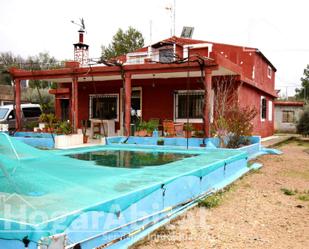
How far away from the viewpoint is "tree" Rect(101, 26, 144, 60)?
41219 millimetres

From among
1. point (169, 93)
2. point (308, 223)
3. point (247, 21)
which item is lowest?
point (308, 223)

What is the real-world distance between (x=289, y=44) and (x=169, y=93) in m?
16.5

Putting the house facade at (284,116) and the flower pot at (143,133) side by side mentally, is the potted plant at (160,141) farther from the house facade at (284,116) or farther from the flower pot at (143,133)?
the house facade at (284,116)

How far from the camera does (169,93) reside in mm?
15734

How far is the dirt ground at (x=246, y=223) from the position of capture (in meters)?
4.05

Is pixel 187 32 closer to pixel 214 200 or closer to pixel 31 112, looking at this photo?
pixel 31 112

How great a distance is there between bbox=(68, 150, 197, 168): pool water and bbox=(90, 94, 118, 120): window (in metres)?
6.13

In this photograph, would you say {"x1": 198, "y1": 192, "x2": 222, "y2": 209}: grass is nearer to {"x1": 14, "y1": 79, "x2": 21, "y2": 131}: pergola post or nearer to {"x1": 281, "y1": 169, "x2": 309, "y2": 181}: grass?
{"x1": 281, "y1": 169, "x2": 309, "y2": 181}: grass

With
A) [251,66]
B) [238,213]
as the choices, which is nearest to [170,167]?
[238,213]

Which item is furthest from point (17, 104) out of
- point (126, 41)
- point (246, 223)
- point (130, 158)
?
point (126, 41)

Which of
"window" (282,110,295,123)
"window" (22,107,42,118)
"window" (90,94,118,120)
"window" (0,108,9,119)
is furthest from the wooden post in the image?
"window" (282,110,295,123)

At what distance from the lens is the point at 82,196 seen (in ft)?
13.4

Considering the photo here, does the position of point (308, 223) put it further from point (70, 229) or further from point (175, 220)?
point (70, 229)

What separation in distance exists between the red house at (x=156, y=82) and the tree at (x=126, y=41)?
22.6 m
